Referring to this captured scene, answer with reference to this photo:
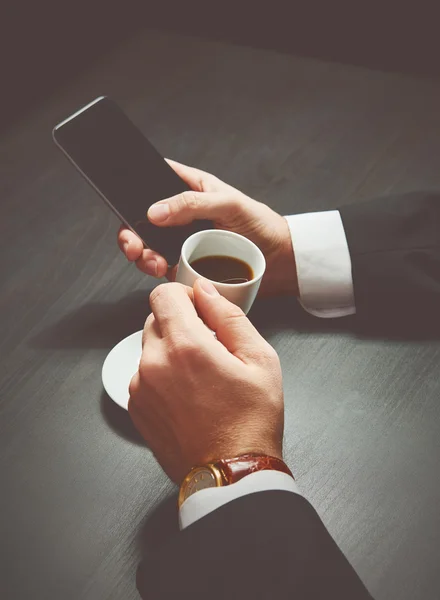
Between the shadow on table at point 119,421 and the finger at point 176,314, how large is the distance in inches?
7.6

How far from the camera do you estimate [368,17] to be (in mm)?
2209

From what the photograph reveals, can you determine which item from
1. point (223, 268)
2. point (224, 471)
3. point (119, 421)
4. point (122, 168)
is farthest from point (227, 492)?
point (122, 168)

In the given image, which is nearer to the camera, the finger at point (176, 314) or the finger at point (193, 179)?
the finger at point (176, 314)

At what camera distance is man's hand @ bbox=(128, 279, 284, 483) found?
2.43 feet

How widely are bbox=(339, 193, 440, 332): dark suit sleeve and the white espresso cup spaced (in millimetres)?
273

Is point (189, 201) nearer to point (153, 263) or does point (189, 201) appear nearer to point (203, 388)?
point (153, 263)

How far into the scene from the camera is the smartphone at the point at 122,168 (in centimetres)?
104

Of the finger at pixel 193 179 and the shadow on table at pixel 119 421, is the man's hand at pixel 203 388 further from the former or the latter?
the finger at pixel 193 179

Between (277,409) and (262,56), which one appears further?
(262,56)

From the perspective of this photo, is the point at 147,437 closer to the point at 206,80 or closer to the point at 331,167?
the point at 331,167

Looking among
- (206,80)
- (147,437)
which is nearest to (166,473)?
(147,437)

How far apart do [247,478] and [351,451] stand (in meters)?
0.24

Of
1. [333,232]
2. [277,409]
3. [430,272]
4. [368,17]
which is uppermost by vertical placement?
[277,409]

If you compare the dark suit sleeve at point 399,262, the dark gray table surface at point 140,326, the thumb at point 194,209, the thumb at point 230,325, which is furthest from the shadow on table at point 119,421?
the dark suit sleeve at point 399,262
